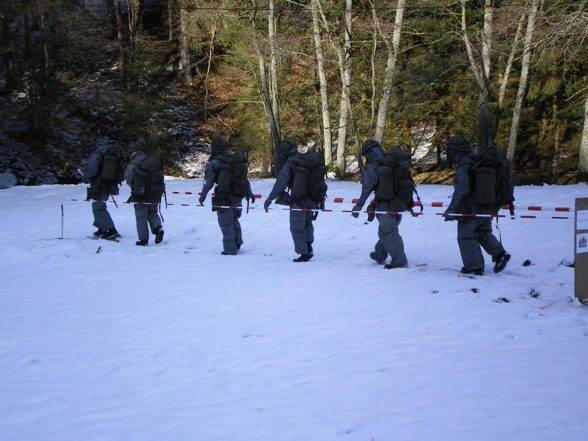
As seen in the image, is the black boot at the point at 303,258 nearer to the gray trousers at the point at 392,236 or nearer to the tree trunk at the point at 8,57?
the gray trousers at the point at 392,236

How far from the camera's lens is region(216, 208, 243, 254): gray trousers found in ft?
32.3

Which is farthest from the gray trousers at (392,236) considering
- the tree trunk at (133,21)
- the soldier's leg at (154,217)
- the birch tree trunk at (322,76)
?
the tree trunk at (133,21)

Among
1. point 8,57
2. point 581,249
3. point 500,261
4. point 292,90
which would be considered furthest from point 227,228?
point 8,57

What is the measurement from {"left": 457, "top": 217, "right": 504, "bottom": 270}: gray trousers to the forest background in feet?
40.4

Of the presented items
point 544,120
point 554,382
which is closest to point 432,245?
point 554,382

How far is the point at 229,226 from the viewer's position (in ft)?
32.7

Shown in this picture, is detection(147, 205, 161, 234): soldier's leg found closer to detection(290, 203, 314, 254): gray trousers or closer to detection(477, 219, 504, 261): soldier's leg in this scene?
detection(290, 203, 314, 254): gray trousers

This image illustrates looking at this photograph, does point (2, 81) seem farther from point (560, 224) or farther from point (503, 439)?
point (503, 439)

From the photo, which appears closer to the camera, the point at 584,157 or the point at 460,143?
the point at 460,143

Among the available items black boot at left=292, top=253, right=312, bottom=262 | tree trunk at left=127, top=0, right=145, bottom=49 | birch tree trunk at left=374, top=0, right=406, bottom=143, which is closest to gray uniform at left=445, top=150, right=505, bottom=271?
black boot at left=292, top=253, right=312, bottom=262

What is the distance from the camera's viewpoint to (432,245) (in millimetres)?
10508

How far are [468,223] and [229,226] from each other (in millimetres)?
4331

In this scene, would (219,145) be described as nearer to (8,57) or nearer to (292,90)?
(292,90)

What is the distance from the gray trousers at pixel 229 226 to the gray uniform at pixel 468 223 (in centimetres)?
400
